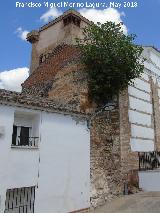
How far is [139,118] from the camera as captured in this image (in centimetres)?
1630

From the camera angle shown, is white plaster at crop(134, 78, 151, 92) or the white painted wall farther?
white plaster at crop(134, 78, 151, 92)

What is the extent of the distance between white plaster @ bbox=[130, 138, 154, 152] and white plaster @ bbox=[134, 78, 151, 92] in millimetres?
3474

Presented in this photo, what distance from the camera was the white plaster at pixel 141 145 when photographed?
1508 centimetres

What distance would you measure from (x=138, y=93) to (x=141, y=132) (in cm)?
254

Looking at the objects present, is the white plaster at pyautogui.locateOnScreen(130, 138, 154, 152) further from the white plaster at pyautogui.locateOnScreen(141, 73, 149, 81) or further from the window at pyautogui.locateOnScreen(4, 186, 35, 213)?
the window at pyautogui.locateOnScreen(4, 186, 35, 213)

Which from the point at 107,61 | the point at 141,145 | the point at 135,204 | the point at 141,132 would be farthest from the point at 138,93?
the point at 135,204

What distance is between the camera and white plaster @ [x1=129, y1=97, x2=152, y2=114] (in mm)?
16078

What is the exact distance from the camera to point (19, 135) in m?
11.0

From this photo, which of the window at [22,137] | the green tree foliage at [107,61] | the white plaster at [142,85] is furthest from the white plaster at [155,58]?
the window at [22,137]

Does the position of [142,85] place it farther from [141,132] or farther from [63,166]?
[63,166]

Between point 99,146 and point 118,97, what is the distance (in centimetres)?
325

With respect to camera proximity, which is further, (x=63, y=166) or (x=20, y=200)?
(x=63, y=166)

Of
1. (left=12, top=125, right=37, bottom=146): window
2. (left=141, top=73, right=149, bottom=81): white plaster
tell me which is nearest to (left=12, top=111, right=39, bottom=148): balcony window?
(left=12, top=125, right=37, bottom=146): window

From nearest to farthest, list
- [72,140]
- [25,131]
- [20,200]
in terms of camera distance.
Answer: [20,200] < [25,131] < [72,140]
